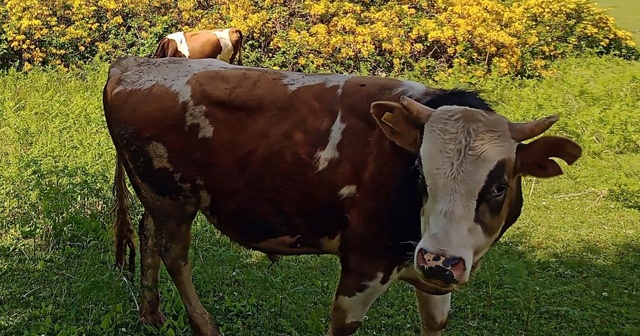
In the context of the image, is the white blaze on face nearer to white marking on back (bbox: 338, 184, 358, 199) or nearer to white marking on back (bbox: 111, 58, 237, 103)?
white marking on back (bbox: 338, 184, 358, 199)

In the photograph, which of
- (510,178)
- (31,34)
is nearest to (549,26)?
(31,34)

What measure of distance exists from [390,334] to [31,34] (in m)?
10.1

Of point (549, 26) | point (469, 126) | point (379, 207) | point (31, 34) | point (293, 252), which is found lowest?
point (549, 26)

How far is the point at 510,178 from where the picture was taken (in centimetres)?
293

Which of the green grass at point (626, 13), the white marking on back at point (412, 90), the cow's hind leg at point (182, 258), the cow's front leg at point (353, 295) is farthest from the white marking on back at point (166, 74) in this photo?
the green grass at point (626, 13)

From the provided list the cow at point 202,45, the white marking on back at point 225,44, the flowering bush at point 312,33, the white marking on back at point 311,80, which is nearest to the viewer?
the white marking on back at point 311,80

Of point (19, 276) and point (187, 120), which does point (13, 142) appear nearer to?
point (19, 276)

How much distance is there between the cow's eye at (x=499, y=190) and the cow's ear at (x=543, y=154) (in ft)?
0.48

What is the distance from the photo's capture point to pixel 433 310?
3844 mm

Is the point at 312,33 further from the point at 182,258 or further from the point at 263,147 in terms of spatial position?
the point at 263,147

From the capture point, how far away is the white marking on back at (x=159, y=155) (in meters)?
3.73

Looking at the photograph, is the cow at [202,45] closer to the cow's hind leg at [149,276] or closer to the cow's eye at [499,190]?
the cow's hind leg at [149,276]

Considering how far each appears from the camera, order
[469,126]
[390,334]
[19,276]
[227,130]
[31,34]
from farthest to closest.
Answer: [31,34], [19,276], [390,334], [227,130], [469,126]

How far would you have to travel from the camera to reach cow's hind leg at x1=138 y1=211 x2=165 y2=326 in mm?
4301
